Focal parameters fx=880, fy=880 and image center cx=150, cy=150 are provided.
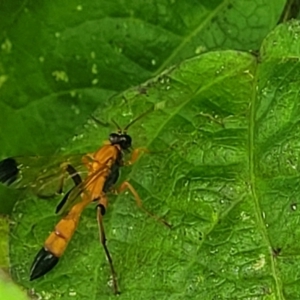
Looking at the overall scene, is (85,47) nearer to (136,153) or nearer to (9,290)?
(136,153)

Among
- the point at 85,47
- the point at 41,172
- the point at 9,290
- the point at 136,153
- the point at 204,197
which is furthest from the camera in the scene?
the point at 85,47

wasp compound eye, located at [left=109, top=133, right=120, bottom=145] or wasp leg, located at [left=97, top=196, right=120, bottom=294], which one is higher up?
wasp compound eye, located at [left=109, top=133, right=120, bottom=145]

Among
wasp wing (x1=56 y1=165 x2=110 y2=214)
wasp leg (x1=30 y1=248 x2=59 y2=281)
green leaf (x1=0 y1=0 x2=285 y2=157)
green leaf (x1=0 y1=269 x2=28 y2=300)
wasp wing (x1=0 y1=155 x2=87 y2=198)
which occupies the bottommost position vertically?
wasp leg (x1=30 y1=248 x2=59 y2=281)

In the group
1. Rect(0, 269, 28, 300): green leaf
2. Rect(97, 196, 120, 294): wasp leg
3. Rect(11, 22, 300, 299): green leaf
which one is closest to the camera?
Rect(0, 269, 28, 300): green leaf

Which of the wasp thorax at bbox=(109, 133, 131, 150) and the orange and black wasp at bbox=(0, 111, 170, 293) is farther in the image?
the wasp thorax at bbox=(109, 133, 131, 150)

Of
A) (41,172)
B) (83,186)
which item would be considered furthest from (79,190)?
(41,172)

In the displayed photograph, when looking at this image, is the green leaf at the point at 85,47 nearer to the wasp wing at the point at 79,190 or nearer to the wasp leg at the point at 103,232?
the wasp wing at the point at 79,190

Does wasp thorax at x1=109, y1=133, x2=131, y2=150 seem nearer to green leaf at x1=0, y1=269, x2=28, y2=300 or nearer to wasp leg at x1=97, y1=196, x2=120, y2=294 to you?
wasp leg at x1=97, y1=196, x2=120, y2=294

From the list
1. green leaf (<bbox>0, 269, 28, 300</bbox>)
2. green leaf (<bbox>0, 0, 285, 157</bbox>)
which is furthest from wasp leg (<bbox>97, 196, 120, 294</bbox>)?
green leaf (<bbox>0, 269, 28, 300</bbox>)

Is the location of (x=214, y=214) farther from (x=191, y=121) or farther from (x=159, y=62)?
(x=159, y=62)
